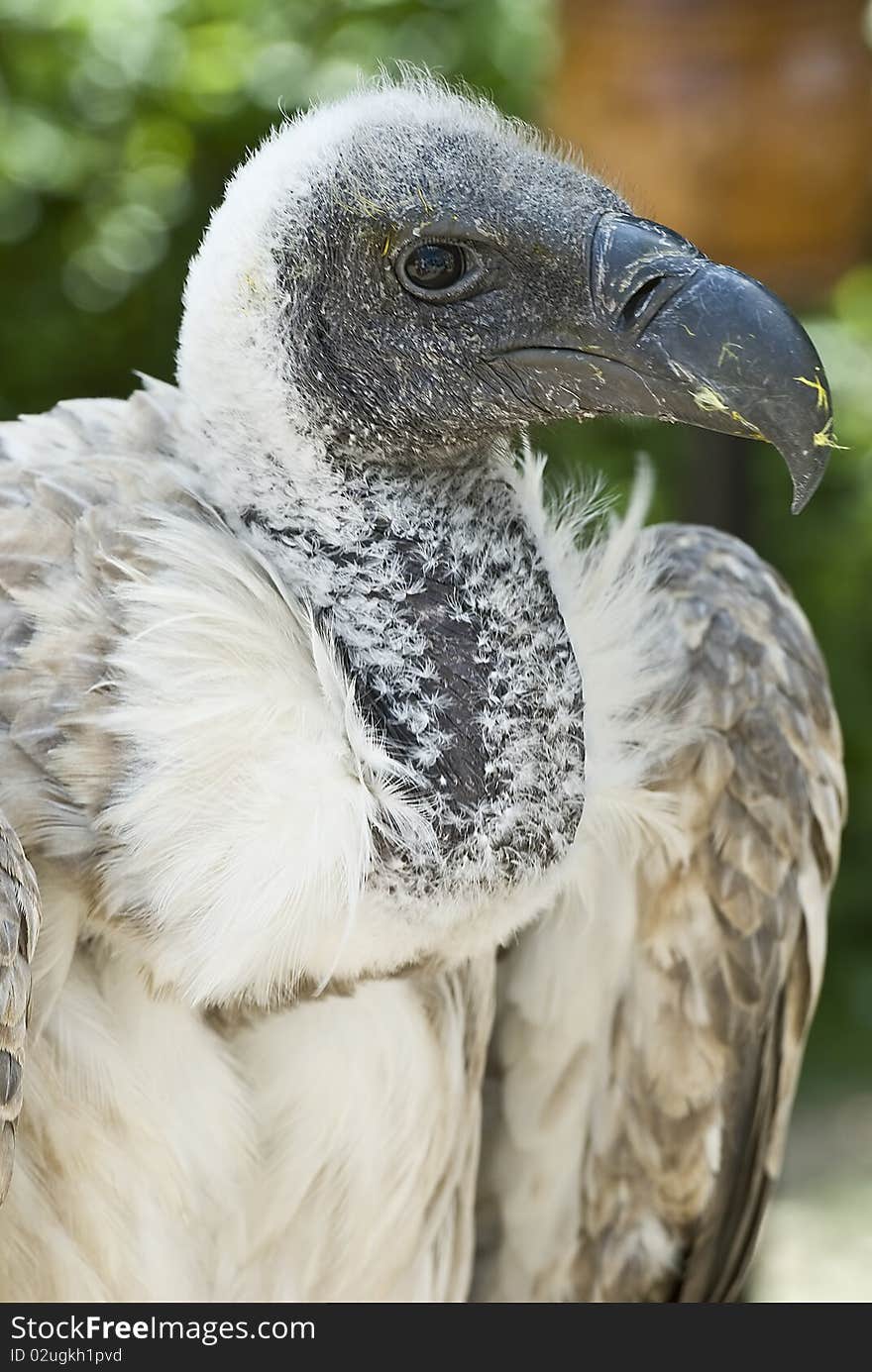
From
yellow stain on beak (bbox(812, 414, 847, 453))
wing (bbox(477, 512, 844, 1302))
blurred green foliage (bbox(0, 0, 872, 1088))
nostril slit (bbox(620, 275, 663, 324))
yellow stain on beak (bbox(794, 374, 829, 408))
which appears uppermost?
blurred green foliage (bbox(0, 0, 872, 1088))

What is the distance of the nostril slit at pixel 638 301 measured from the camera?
1.73 metres

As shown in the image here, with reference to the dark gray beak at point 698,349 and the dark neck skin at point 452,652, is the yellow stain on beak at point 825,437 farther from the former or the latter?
the dark neck skin at point 452,652

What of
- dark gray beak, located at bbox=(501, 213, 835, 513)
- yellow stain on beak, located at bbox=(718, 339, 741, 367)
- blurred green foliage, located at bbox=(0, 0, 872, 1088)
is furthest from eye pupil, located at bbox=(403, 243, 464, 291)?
blurred green foliage, located at bbox=(0, 0, 872, 1088)

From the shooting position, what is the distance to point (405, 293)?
1.85 m

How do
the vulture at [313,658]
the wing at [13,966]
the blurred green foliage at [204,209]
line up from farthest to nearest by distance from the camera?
the blurred green foliage at [204,209]
the vulture at [313,658]
the wing at [13,966]

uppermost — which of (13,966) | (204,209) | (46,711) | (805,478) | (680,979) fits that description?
(204,209)

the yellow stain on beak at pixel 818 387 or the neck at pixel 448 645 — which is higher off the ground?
the yellow stain on beak at pixel 818 387

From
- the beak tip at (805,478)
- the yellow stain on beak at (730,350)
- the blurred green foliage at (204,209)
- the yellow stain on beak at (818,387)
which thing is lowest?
the beak tip at (805,478)

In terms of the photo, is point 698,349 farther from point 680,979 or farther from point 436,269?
point 680,979

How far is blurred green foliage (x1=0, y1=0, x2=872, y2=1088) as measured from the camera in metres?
5.46

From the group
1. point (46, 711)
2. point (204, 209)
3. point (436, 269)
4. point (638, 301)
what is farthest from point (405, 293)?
point (204, 209)

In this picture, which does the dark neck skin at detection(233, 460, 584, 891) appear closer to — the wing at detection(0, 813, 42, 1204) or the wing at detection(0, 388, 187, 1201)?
the wing at detection(0, 388, 187, 1201)

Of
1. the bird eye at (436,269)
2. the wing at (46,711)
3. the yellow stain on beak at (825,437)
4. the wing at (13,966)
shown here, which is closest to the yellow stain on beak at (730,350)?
the yellow stain on beak at (825,437)

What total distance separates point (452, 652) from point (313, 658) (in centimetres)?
14
